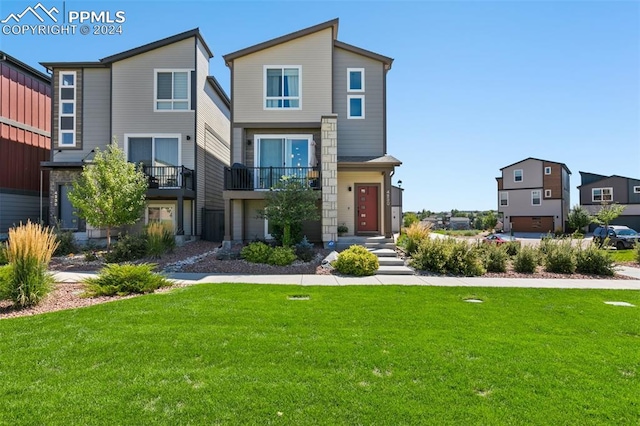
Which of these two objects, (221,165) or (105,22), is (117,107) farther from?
(221,165)

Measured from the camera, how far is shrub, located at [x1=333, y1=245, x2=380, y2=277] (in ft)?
33.3

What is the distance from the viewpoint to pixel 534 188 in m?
36.7

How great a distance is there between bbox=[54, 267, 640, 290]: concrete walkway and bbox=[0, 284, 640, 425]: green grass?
2587 mm

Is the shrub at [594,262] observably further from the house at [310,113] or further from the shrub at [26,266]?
the shrub at [26,266]

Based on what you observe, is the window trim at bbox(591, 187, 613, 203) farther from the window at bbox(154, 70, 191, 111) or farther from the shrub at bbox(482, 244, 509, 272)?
the window at bbox(154, 70, 191, 111)

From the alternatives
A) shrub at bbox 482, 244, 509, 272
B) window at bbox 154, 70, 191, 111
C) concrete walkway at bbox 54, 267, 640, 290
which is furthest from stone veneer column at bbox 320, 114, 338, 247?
window at bbox 154, 70, 191, 111

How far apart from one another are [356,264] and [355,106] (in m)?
8.26

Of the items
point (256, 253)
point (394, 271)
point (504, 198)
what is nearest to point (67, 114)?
point (256, 253)

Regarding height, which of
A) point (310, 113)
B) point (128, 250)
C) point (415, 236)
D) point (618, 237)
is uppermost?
→ point (310, 113)

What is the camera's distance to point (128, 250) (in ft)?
38.8

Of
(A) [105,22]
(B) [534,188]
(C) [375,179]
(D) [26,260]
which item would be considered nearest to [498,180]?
(B) [534,188]

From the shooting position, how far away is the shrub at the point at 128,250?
11734mm

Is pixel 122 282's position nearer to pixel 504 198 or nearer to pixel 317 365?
pixel 317 365

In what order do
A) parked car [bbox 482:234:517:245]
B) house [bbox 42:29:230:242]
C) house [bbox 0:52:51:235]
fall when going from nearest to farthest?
parked car [bbox 482:234:517:245] < house [bbox 42:29:230:242] < house [bbox 0:52:51:235]
